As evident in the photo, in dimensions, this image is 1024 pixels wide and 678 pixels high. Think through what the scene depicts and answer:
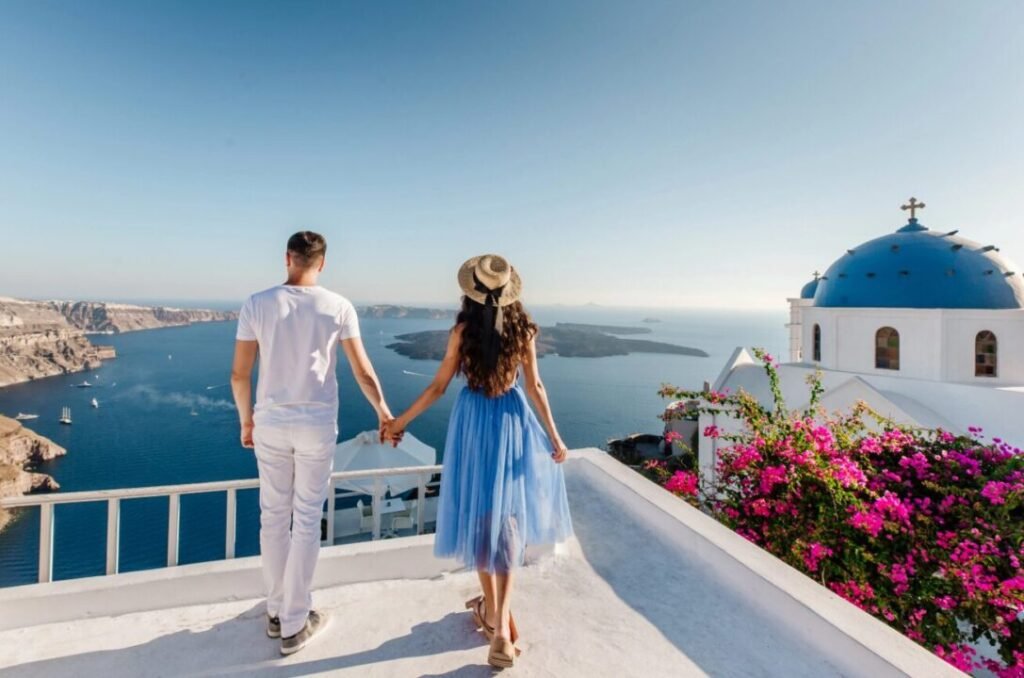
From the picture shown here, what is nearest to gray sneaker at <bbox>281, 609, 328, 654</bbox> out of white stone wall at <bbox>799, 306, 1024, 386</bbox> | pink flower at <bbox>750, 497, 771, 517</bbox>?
pink flower at <bbox>750, 497, 771, 517</bbox>

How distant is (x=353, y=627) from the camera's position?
1.84m

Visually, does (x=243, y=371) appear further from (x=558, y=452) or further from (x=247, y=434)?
(x=558, y=452)

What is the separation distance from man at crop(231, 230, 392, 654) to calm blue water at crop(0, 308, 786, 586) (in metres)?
13.1

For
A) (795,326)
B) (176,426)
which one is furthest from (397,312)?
(795,326)

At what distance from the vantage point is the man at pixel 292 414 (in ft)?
5.62

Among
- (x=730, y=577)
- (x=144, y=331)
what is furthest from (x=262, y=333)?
(x=144, y=331)

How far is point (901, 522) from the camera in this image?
2.92m

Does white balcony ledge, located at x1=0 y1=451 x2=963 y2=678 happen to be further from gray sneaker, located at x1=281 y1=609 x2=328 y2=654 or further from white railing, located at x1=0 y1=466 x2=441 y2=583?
white railing, located at x1=0 y1=466 x2=441 y2=583

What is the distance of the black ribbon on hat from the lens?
5.80ft

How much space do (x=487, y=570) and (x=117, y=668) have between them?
1.34m

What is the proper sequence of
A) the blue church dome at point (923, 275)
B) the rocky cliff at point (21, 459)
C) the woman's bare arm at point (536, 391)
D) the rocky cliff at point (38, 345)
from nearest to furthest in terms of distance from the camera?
the woman's bare arm at point (536, 391) → the blue church dome at point (923, 275) → the rocky cliff at point (21, 459) → the rocky cliff at point (38, 345)

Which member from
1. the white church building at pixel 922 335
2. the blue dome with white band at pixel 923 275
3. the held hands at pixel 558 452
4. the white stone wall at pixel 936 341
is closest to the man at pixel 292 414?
the held hands at pixel 558 452

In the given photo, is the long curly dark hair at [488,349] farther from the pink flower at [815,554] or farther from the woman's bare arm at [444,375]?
the pink flower at [815,554]

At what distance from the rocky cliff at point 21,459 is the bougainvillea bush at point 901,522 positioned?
37513mm
